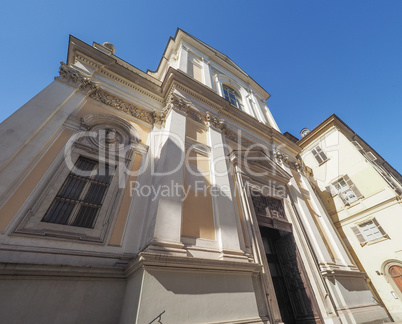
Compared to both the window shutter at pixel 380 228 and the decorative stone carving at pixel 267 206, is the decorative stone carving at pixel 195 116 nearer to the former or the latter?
the decorative stone carving at pixel 267 206

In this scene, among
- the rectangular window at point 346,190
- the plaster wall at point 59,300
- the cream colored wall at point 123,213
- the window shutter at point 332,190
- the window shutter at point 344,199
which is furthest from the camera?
the window shutter at point 332,190

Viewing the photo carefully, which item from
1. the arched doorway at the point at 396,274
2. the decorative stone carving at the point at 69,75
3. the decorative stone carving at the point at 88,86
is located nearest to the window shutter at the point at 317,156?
the arched doorway at the point at 396,274

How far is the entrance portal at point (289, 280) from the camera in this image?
5.41m

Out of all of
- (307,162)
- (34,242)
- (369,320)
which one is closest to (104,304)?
(34,242)

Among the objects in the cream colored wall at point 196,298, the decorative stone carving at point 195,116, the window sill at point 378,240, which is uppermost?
the decorative stone carving at point 195,116

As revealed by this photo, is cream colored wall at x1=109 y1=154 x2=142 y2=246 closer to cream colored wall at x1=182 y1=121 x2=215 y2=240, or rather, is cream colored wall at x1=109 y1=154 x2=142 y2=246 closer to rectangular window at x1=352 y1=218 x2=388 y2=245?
cream colored wall at x1=182 y1=121 x2=215 y2=240

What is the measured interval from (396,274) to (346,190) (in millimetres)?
4509

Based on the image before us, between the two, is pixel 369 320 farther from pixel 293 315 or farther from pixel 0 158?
pixel 0 158

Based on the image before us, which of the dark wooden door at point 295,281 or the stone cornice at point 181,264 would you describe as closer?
the stone cornice at point 181,264

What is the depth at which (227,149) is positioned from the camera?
7.16 meters

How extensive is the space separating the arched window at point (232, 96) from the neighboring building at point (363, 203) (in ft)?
25.3

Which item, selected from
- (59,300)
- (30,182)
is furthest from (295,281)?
(30,182)

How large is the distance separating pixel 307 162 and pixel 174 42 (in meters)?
12.8

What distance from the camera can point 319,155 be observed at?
46.2 feet
